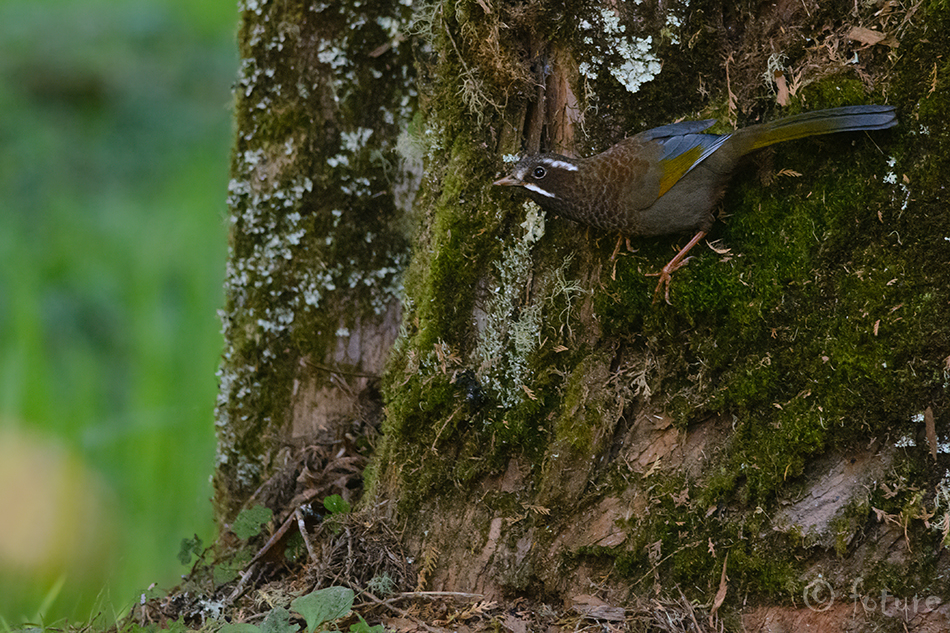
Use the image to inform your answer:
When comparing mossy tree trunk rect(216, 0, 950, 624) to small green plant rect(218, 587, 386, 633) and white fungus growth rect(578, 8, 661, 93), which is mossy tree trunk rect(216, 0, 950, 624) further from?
small green plant rect(218, 587, 386, 633)

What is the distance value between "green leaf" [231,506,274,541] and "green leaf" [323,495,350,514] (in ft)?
0.98

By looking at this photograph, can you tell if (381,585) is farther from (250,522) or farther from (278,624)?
(250,522)

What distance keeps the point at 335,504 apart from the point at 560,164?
5.58ft

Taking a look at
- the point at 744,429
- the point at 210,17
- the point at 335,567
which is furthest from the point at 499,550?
the point at 210,17

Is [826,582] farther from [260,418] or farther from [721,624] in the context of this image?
[260,418]

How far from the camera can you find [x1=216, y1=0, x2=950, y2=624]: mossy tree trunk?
7.47ft

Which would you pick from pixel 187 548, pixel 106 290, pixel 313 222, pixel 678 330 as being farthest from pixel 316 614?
pixel 106 290

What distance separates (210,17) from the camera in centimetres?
768

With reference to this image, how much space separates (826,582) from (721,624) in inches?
14.4

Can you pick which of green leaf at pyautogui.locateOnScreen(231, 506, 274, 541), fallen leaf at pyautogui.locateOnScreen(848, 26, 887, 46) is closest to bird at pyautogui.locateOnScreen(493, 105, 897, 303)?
fallen leaf at pyautogui.locateOnScreen(848, 26, 887, 46)

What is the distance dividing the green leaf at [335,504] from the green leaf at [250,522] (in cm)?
30

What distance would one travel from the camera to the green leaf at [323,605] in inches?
92.7

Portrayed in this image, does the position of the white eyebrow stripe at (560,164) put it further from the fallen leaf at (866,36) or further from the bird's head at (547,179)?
the fallen leaf at (866,36)

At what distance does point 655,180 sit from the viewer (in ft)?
8.32
